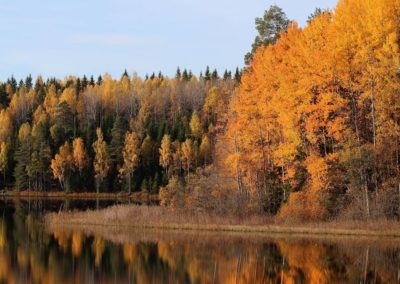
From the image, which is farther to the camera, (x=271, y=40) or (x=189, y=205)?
(x=271, y=40)

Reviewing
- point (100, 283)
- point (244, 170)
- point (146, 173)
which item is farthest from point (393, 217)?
point (146, 173)

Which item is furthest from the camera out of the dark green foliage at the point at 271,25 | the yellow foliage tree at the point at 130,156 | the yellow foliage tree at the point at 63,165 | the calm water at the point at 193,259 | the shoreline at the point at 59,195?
the yellow foliage tree at the point at 63,165

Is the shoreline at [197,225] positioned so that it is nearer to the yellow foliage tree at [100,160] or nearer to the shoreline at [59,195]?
the shoreline at [59,195]

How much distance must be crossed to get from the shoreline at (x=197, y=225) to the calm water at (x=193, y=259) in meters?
2.81

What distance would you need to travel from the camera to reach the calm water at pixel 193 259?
23656 mm

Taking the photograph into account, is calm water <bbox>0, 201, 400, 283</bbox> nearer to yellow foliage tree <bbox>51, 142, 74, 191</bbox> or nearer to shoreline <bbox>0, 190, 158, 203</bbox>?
shoreline <bbox>0, 190, 158, 203</bbox>

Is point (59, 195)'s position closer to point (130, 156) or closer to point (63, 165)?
point (63, 165)

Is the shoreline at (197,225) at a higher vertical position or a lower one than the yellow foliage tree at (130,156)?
lower

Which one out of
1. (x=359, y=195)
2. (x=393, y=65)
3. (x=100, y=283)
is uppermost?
(x=393, y=65)

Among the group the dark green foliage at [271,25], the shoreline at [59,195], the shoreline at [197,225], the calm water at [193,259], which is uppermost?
the dark green foliage at [271,25]

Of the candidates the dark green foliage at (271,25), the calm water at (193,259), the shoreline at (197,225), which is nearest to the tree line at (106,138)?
the dark green foliage at (271,25)

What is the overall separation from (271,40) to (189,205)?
23883 mm

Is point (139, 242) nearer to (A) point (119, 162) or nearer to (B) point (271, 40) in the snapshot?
(B) point (271, 40)

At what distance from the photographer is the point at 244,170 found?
47.8 meters
